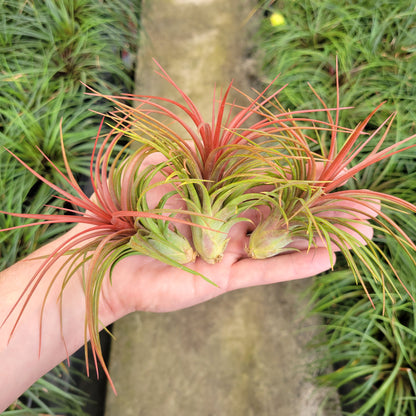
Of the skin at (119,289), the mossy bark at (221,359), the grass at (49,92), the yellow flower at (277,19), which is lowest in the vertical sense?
the mossy bark at (221,359)

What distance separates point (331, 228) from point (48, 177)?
0.79m

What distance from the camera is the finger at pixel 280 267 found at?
2.56 feet

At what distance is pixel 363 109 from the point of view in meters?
1.09

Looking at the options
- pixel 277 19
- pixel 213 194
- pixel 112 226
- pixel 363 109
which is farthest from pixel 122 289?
pixel 277 19

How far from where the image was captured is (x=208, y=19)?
64.6 inches

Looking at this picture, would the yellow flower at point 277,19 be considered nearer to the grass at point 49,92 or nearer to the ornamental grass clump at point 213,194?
the grass at point 49,92

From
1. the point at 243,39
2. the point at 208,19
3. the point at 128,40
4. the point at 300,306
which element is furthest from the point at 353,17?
the point at 300,306

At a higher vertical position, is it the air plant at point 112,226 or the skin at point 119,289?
the air plant at point 112,226

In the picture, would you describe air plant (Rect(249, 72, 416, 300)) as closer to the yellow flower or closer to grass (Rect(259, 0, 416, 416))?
grass (Rect(259, 0, 416, 416))

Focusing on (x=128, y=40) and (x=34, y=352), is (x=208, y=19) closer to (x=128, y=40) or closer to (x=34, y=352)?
(x=128, y=40)

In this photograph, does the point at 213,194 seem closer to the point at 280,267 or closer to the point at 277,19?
the point at 280,267

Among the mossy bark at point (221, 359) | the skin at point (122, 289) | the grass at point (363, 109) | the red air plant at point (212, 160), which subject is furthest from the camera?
the mossy bark at point (221, 359)

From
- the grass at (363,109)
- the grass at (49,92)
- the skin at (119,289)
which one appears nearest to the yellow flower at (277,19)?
the grass at (363,109)

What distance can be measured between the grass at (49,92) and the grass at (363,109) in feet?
2.00
